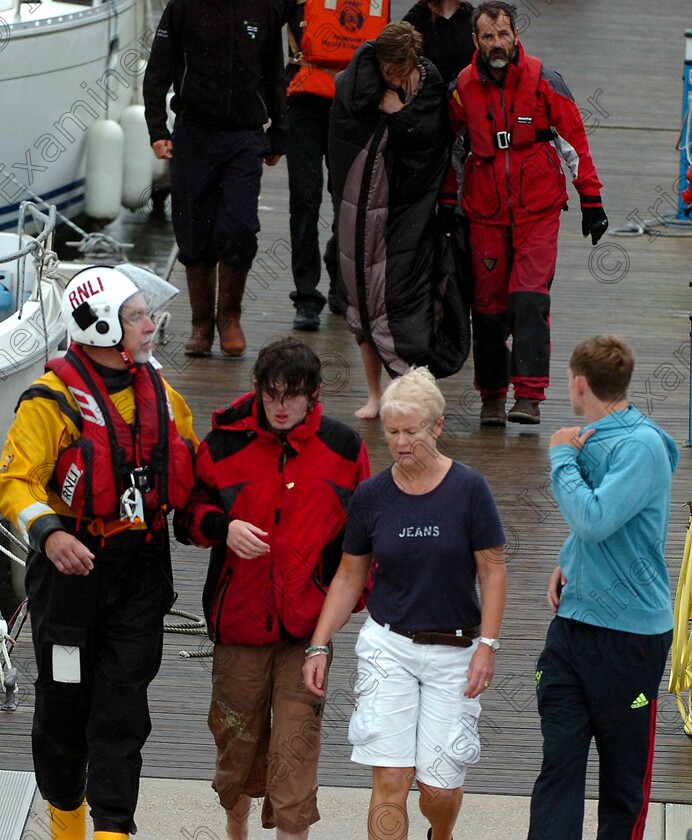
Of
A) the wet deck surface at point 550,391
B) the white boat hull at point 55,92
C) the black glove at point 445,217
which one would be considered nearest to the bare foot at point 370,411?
the wet deck surface at point 550,391

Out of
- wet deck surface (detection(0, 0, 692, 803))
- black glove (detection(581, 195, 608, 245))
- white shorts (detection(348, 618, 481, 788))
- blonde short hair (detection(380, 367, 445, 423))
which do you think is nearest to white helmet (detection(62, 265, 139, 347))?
blonde short hair (detection(380, 367, 445, 423))

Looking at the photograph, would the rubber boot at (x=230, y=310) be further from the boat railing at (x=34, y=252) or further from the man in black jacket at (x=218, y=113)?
the boat railing at (x=34, y=252)

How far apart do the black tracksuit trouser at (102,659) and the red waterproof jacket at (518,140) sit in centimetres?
355

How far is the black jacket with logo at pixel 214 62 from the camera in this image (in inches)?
318

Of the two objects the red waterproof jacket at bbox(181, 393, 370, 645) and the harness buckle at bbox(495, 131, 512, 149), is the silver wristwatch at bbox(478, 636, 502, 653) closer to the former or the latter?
the red waterproof jacket at bbox(181, 393, 370, 645)

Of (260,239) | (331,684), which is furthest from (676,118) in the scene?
(331,684)

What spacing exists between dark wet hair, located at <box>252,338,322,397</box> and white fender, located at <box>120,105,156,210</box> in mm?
9727

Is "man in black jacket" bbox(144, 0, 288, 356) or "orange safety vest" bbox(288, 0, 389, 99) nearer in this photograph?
"man in black jacket" bbox(144, 0, 288, 356)

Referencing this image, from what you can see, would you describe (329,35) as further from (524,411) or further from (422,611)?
(422,611)

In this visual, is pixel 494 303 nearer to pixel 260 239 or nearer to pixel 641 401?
pixel 641 401

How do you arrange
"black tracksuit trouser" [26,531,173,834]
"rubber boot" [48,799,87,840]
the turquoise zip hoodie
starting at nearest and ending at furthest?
1. the turquoise zip hoodie
2. "black tracksuit trouser" [26,531,173,834]
3. "rubber boot" [48,799,87,840]

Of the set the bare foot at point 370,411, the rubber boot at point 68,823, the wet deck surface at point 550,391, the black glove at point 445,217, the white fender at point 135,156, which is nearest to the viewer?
the rubber boot at point 68,823

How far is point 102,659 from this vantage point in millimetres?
4242

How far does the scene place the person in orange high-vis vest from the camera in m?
8.39
